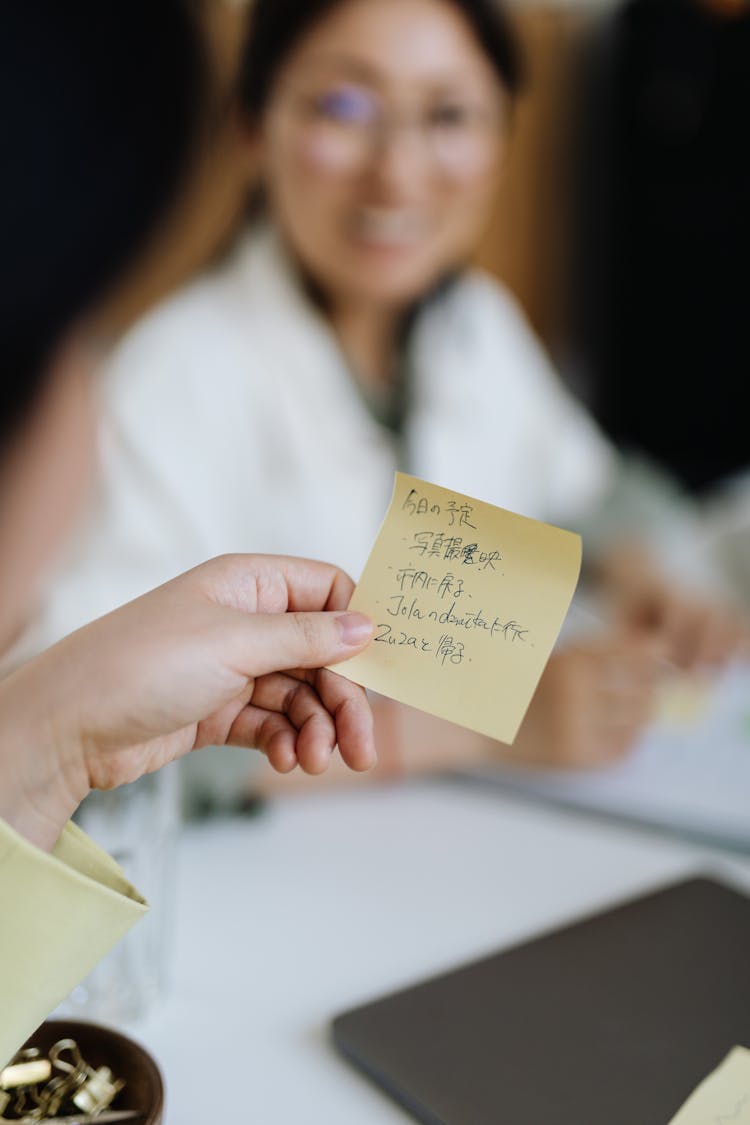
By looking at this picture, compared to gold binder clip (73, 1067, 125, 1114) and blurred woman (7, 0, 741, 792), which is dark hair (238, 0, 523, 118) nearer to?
blurred woman (7, 0, 741, 792)

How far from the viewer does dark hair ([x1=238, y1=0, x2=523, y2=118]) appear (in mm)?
976

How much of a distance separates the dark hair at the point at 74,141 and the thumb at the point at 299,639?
543 millimetres

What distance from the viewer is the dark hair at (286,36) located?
976 millimetres

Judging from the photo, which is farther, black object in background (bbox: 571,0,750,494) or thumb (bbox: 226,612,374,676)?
black object in background (bbox: 571,0,750,494)

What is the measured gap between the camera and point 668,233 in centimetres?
221

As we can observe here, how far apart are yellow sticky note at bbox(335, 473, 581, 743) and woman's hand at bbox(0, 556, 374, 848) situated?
0.09ft

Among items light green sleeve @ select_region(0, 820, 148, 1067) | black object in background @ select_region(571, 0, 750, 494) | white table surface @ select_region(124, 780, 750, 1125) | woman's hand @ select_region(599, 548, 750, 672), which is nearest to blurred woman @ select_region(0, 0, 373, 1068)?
light green sleeve @ select_region(0, 820, 148, 1067)

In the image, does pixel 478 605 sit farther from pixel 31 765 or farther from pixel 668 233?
pixel 668 233

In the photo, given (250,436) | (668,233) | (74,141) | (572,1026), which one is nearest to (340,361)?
(250,436)

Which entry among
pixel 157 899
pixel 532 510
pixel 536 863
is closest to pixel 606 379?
pixel 532 510

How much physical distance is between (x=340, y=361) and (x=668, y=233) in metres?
1.40

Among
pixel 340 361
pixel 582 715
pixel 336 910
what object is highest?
pixel 340 361

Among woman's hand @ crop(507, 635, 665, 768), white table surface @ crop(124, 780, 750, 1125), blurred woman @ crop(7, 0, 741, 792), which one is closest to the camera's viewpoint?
white table surface @ crop(124, 780, 750, 1125)

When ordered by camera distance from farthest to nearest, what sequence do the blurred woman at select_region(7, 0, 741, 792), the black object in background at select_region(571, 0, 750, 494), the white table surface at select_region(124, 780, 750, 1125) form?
the black object in background at select_region(571, 0, 750, 494) < the blurred woman at select_region(7, 0, 741, 792) < the white table surface at select_region(124, 780, 750, 1125)
